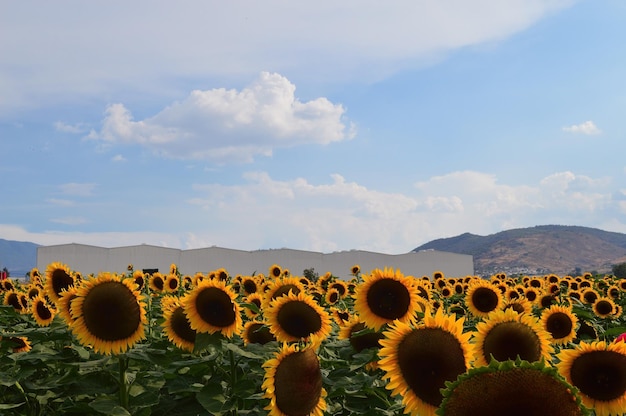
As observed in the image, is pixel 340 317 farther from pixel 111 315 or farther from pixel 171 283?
pixel 171 283

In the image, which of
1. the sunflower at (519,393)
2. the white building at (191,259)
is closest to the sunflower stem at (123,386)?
the sunflower at (519,393)

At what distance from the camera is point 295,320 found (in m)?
6.54

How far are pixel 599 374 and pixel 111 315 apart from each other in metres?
3.83

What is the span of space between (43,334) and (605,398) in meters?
4.78

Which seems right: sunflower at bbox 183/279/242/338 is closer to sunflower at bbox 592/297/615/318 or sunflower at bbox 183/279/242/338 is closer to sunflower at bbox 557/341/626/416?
sunflower at bbox 557/341/626/416

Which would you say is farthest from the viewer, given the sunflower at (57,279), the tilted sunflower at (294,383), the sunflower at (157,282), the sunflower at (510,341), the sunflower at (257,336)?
the sunflower at (157,282)

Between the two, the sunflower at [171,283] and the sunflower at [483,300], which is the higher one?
the sunflower at [171,283]

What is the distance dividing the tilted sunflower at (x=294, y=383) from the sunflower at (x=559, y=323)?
524 centimetres

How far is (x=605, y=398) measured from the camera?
479cm

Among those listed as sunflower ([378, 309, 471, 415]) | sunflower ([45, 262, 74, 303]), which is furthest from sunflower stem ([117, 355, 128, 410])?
sunflower ([45, 262, 74, 303])

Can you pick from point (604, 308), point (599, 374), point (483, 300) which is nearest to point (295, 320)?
point (599, 374)

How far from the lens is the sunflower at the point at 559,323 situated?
905 cm

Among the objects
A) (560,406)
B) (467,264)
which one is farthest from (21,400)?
(467,264)

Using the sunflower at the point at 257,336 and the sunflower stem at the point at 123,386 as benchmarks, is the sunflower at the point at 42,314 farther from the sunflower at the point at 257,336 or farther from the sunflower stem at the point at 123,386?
the sunflower stem at the point at 123,386
